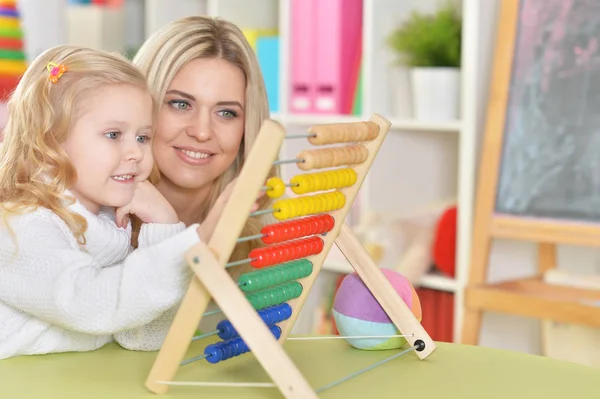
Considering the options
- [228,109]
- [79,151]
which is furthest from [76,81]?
[228,109]

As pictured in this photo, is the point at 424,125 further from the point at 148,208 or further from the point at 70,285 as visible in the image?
the point at 70,285

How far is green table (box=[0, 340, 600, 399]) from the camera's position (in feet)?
4.15

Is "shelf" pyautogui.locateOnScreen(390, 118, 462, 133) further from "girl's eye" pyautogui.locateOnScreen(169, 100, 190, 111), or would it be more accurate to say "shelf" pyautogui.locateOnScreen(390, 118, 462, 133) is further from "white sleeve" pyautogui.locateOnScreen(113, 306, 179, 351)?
"white sleeve" pyautogui.locateOnScreen(113, 306, 179, 351)

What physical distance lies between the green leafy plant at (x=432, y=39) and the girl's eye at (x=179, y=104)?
3.35 ft

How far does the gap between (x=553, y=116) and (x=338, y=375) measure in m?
1.38

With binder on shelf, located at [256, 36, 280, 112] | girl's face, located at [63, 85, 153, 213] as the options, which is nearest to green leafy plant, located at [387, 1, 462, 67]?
binder on shelf, located at [256, 36, 280, 112]

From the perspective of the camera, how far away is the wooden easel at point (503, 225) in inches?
97.3

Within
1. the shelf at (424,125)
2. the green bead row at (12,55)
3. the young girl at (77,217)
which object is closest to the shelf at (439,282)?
the shelf at (424,125)

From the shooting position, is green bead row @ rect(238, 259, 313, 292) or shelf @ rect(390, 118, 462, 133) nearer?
green bead row @ rect(238, 259, 313, 292)

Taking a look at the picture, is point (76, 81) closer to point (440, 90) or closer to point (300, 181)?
point (300, 181)

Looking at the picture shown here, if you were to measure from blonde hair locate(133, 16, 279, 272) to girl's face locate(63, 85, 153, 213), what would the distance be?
0.49 metres

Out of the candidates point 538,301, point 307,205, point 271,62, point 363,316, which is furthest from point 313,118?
point 307,205

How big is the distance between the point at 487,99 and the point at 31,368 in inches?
68.5

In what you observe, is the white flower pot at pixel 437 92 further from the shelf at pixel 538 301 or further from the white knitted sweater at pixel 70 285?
the white knitted sweater at pixel 70 285
